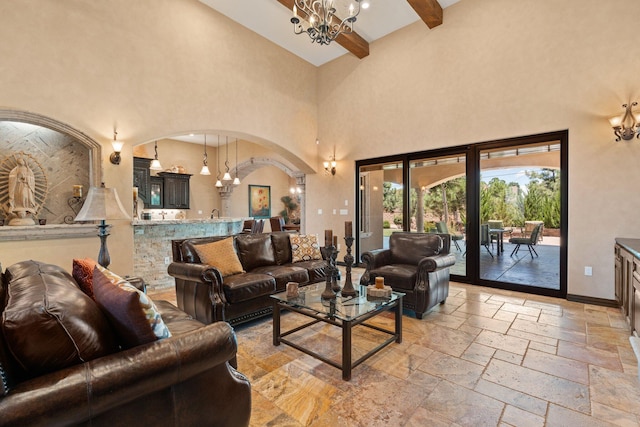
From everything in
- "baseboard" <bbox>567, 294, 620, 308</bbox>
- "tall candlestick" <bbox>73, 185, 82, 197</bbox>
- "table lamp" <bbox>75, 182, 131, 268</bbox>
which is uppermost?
"tall candlestick" <bbox>73, 185, 82, 197</bbox>

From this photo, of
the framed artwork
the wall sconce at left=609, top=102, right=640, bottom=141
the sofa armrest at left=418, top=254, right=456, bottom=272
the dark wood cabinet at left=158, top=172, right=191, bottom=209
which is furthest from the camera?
the framed artwork

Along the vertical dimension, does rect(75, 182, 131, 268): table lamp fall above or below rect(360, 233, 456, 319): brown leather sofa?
above

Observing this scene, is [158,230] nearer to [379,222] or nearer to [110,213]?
[110,213]

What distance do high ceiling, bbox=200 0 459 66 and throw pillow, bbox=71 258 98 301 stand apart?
454cm

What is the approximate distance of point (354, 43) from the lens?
5.68 m

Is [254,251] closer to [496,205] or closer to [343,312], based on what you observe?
[343,312]

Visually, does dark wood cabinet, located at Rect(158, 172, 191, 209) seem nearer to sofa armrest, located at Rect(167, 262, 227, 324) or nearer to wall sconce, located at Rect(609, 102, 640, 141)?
sofa armrest, located at Rect(167, 262, 227, 324)

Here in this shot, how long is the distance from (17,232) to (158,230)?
1575 mm

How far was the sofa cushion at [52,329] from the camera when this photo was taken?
1.01 metres

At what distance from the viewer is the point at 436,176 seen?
5.38 meters

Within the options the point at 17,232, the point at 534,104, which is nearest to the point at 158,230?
the point at 17,232

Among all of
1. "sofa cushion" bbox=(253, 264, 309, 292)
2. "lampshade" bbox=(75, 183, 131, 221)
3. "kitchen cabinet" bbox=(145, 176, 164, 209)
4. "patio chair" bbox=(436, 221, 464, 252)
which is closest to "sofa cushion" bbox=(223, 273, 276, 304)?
"sofa cushion" bbox=(253, 264, 309, 292)

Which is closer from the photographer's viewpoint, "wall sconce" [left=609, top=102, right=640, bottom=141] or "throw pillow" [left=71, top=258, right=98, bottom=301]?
"throw pillow" [left=71, top=258, right=98, bottom=301]

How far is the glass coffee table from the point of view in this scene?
2.15 meters
